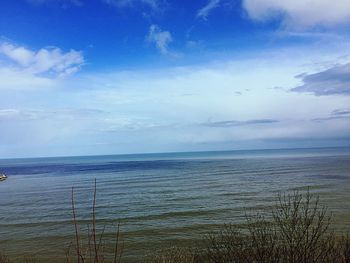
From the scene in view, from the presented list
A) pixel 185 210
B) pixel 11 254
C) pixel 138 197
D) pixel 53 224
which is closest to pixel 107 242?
pixel 11 254

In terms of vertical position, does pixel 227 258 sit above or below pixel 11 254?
above

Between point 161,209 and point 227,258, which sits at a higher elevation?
point 227,258

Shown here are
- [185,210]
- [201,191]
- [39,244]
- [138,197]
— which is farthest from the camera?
[201,191]

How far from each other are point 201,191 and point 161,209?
15816 millimetres

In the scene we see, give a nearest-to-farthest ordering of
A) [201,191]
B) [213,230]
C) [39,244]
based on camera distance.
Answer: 1. [39,244]
2. [213,230]
3. [201,191]

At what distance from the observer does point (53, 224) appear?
112 feet

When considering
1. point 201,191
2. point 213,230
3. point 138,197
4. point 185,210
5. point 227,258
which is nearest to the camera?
point 227,258

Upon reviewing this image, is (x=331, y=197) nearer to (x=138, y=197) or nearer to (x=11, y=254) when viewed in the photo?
(x=138, y=197)

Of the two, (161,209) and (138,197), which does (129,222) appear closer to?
(161,209)

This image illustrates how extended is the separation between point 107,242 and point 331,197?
29299 millimetres

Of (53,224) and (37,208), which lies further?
(37,208)

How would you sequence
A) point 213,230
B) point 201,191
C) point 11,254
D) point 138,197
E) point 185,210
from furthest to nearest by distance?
point 201,191
point 138,197
point 185,210
point 213,230
point 11,254

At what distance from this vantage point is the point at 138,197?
50.2 metres

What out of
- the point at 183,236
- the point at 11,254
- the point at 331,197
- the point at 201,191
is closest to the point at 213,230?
the point at 183,236
